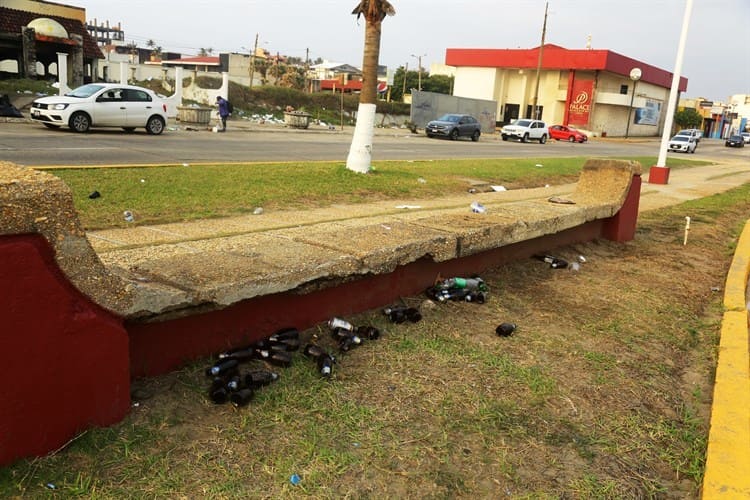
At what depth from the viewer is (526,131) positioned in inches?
1575

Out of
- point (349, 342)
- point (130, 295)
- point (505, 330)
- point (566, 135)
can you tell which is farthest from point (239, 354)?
point (566, 135)

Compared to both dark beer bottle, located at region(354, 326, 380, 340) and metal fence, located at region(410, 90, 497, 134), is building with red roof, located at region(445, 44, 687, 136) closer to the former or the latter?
metal fence, located at region(410, 90, 497, 134)

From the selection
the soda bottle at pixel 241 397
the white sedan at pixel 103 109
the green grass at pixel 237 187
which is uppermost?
the white sedan at pixel 103 109

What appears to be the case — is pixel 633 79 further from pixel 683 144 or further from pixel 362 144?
pixel 362 144

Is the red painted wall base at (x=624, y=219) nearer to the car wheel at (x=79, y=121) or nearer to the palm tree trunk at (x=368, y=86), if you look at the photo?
the palm tree trunk at (x=368, y=86)

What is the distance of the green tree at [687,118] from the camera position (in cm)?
8064

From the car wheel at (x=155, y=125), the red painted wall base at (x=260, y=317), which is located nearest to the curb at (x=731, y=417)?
the red painted wall base at (x=260, y=317)

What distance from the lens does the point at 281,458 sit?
112 inches

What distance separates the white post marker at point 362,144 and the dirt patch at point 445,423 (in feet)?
26.9

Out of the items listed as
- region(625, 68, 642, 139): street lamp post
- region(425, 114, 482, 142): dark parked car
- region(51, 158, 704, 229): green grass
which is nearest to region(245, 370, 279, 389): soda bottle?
region(51, 158, 704, 229): green grass

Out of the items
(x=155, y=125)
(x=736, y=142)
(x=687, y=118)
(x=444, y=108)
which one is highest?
(x=687, y=118)

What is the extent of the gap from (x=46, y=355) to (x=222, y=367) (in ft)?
3.21

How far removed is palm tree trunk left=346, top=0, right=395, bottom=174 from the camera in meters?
13.0

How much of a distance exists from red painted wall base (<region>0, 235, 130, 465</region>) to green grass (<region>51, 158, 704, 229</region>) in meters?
4.10
